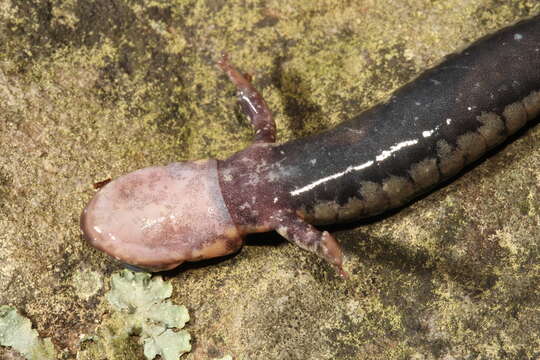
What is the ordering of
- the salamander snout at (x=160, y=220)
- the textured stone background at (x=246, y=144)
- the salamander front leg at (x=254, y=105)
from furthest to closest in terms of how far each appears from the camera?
1. the salamander front leg at (x=254, y=105)
2. the textured stone background at (x=246, y=144)
3. the salamander snout at (x=160, y=220)

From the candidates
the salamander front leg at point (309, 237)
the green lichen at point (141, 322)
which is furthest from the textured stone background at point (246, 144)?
the salamander front leg at point (309, 237)

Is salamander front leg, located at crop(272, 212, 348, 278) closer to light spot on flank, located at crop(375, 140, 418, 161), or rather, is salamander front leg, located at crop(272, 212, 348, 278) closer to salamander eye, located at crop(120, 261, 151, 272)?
light spot on flank, located at crop(375, 140, 418, 161)

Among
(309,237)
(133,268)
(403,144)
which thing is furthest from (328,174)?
(133,268)

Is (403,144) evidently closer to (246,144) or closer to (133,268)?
(246,144)

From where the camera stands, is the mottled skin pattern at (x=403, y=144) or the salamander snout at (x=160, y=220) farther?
the mottled skin pattern at (x=403, y=144)

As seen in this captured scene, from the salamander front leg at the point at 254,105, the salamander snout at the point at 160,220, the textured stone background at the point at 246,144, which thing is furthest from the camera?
the salamander front leg at the point at 254,105

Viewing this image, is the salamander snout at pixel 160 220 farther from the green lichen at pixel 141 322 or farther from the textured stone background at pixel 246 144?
the textured stone background at pixel 246 144
